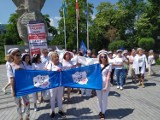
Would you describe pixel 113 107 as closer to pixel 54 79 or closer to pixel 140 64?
pixel 54 79

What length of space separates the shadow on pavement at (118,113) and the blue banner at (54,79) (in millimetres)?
965

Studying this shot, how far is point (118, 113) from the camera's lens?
8008mm

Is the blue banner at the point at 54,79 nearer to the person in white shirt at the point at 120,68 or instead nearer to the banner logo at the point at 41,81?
the banner logo at the point at 41,81

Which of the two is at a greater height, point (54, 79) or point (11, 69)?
point (11, 69)

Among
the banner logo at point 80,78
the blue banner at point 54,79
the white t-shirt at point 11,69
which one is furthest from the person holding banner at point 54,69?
the white t-shirt at point 11,69

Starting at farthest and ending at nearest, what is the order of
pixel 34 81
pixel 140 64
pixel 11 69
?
pixel 140 64 → pixel 34 81 → pixel 11 69

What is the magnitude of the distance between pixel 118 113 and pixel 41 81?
2446 millimetres

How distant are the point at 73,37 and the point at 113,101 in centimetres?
3811

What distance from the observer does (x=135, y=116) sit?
766cm

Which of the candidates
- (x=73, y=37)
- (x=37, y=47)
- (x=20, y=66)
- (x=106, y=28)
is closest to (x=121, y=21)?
(x=106, y=28)

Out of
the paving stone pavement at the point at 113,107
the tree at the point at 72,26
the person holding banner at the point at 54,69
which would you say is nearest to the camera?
the person holding banner at the point at 54,69

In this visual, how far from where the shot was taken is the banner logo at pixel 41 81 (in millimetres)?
7324

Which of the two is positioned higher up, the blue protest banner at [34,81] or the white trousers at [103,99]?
the blue protest banner at [34,81]

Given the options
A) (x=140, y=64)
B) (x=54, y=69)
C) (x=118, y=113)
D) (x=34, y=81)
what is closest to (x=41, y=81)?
(x=34, y=81)
